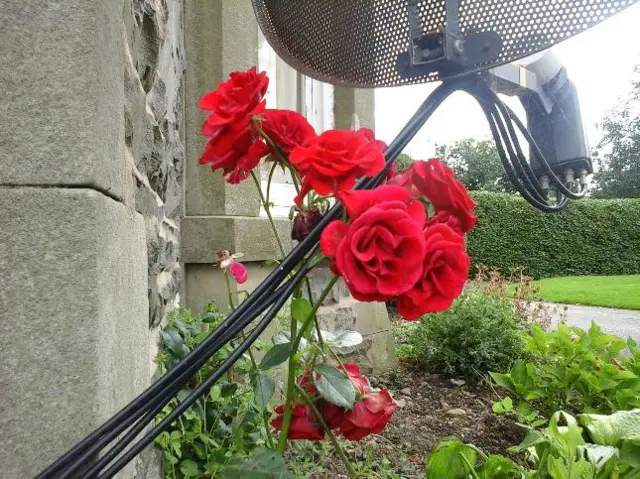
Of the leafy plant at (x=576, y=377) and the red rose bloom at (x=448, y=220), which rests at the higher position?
the red rose bloom at (x=448, y=220)

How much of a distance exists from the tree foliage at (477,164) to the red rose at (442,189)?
23.3 metres

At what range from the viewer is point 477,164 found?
79.8 ft

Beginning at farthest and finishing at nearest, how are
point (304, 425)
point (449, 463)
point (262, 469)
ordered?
point (449, 463)
point (304, 425)
point (262, 469)

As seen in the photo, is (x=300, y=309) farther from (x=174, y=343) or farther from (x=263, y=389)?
(x=174, y=343)

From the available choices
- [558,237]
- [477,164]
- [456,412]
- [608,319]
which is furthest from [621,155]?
[456,412]

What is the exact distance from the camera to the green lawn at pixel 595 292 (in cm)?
887

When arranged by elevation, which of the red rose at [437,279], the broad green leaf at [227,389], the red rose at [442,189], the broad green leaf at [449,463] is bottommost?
the broad green leaf at [449,463]

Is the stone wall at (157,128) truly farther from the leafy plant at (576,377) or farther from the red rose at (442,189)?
the leafy plant at (576,377)

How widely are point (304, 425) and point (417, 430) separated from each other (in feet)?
6.82

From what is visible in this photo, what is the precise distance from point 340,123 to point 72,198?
363 centimetres

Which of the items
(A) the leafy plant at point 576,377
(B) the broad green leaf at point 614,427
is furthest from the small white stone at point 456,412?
(B) the broad green leaf at point 614,427

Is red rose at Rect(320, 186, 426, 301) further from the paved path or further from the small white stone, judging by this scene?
the paved path

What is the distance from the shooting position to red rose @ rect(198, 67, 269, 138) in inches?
32.4

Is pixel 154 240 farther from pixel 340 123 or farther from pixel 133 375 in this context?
pixel 340 123
